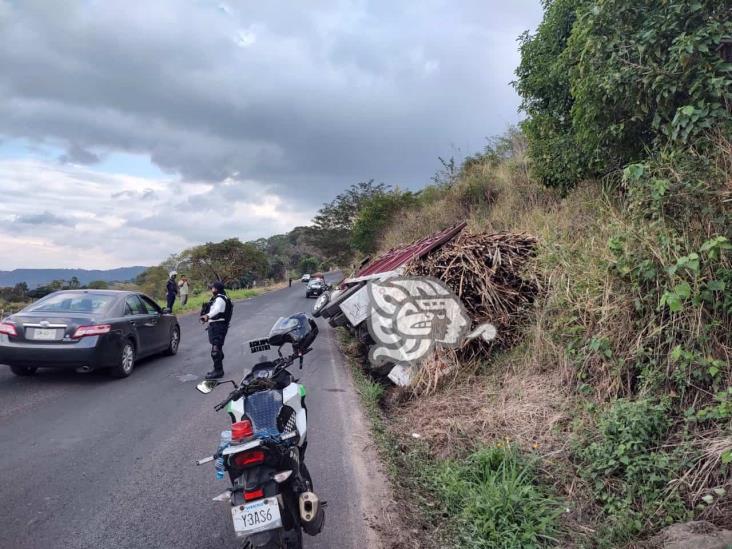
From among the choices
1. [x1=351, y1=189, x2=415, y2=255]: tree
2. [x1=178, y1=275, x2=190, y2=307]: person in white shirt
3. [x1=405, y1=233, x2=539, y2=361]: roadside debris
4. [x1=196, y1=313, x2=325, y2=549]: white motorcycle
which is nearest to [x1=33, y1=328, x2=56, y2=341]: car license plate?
[x1=196, y1=313, x2=325, y2=549]: white motorcycle

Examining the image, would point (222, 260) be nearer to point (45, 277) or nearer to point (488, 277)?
point (45, 277)

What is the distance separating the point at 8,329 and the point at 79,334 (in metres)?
1.03

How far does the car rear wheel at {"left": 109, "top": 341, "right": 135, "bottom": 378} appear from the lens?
313 inches

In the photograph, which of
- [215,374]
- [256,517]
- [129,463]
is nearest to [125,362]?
[215,374]

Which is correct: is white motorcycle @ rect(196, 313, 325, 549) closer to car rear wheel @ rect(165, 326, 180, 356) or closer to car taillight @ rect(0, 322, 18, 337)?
car taillight @ rect(0, 322, 18, 337)

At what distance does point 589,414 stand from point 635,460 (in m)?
0.85

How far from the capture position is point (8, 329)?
734cm

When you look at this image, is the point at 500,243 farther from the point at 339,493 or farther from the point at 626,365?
the point at 339,493

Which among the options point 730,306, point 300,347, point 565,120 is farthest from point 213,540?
point 565,120

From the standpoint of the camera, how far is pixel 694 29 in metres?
5.18

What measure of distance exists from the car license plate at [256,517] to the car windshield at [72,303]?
6267 mm

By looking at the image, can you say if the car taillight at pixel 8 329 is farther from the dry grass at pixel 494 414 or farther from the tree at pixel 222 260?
the tree at pixel 222 260

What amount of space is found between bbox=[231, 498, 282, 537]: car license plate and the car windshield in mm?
6267

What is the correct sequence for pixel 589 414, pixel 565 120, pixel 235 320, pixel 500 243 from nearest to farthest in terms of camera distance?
pixel 589 414
pixel 500 243
pixel 565 120
pixel 235 320
